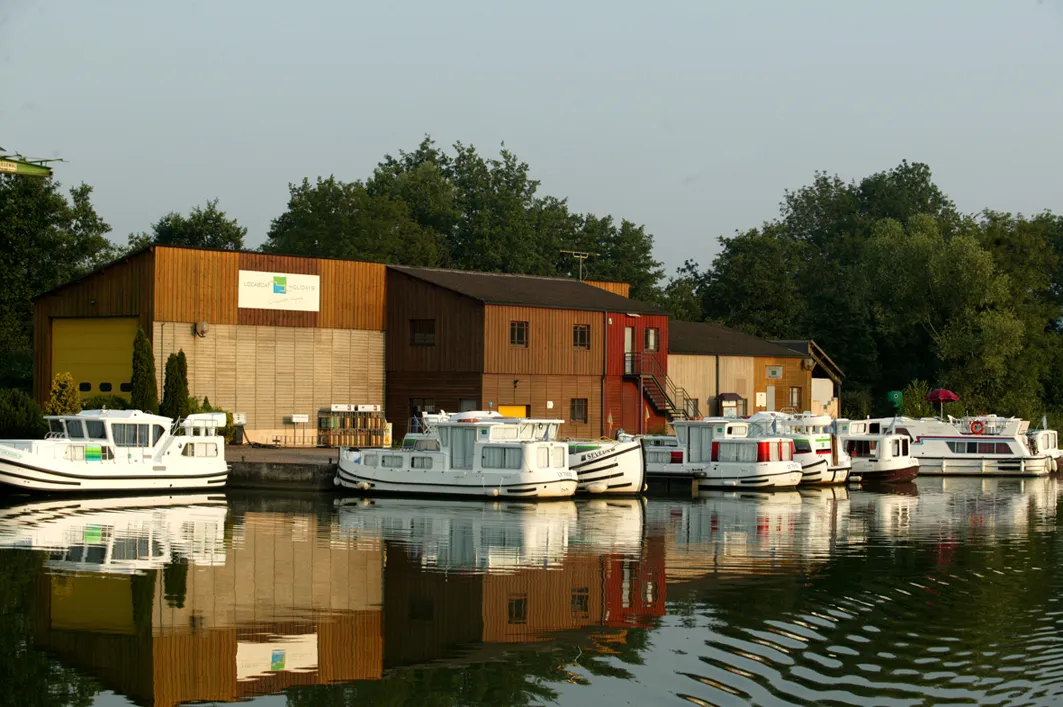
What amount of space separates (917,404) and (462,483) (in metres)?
37.6

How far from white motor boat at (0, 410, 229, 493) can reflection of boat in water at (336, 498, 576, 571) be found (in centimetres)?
529

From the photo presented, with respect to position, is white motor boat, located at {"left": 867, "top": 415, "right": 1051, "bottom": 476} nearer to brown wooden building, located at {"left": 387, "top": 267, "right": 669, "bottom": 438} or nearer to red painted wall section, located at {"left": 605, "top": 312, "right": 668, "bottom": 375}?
red painted wall section, located at {"left": 605, "top": 312, "right": 668, "bottom": 375}

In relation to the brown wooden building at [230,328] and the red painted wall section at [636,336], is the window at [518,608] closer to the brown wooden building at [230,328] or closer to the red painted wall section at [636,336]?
the brown wooden building at [230,328]

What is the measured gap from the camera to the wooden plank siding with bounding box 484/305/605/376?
191 feet

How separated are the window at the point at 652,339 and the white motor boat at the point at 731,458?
13.0 metres

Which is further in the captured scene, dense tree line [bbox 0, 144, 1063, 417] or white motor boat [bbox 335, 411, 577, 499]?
dense tree line [bbox 0, 144, 1063, 417]

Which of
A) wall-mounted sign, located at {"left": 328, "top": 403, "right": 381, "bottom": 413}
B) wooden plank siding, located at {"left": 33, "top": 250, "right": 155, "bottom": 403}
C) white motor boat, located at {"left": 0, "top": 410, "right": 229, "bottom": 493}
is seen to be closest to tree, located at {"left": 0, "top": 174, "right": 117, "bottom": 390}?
wooden plank siding, located at {"left": 33, "top": 250, "right": 155, "bottom": 403}

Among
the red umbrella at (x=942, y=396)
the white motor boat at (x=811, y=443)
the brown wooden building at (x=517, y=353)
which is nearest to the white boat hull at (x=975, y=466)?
the white motor boat at (x=811, y=443)

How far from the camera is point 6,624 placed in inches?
936

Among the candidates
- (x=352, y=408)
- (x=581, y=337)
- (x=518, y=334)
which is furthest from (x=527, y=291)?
(x=352, y=408)

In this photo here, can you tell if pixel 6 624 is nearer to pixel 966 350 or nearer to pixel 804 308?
pixel 966 350

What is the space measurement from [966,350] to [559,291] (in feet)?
91.7

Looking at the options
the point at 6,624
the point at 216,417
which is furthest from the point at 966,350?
the point at 6,624

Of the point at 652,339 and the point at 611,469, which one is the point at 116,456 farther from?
the point at 652,339
